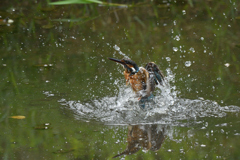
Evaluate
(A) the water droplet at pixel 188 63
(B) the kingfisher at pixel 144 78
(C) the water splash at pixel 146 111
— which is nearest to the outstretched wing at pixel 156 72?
(B) the kingfisher at pixel 144 78

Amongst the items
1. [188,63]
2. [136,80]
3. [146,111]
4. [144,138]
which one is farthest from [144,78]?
[144,138]

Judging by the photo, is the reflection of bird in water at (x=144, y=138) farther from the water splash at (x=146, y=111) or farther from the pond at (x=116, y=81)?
the water splash at (x=146, y=111)

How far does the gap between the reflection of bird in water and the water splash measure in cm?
16

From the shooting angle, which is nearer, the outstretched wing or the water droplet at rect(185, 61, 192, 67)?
the outstretched wing

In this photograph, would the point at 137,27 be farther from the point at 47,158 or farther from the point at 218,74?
the point at 47,158

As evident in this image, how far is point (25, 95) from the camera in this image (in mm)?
4984

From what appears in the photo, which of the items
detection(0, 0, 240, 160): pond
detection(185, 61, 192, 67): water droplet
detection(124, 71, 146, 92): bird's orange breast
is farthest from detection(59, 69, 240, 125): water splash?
detection(185, 61, 192, 67): water droplet

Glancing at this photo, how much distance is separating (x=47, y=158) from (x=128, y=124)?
3.29 feet

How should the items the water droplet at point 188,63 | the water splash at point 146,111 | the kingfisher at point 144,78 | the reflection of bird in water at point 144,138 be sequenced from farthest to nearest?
the water droplet at point 188,63, the kingfisher at point 144,78, the water splash at point 146,111, the reflection of bird in water at point 144,138

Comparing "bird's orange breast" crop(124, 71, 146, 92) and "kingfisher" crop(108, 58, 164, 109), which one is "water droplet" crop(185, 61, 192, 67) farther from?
"bird's orange breast" crop(124, 71, 146, 92)

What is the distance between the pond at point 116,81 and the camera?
12.6 ft

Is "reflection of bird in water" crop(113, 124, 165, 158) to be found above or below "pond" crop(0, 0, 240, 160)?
below

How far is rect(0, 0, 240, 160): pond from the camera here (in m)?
3.85

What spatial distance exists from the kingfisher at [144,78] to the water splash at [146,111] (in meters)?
0.09
